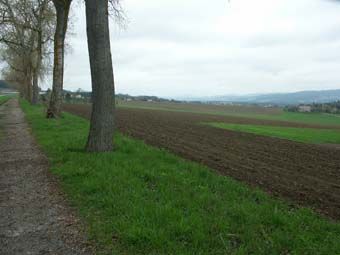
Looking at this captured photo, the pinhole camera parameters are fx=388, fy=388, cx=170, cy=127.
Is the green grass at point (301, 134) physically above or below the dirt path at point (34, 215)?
below

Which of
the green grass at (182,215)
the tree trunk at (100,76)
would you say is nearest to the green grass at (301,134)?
the tree trunk at (100,76)

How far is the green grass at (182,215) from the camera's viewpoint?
510 centimetres

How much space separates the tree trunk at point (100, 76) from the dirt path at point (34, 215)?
1.76 meters

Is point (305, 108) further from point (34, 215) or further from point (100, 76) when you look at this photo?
point (34, 215)

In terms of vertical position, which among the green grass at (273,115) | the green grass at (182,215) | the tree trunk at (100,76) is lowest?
the green grass at (273,115)

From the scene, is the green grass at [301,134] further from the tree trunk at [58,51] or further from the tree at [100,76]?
the tree at [100,76]

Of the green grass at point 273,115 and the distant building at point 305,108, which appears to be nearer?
the green grass at point 273,115

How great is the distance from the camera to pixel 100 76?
37.1ft

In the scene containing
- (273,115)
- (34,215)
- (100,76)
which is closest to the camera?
(34,215)

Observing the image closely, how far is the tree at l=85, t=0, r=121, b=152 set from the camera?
1102cm

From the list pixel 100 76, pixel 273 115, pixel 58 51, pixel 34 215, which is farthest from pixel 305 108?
pixel 34 215

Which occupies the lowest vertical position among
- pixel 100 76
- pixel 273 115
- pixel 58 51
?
pixel 273 115

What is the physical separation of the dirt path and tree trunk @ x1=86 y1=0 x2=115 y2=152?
1762 millimetres

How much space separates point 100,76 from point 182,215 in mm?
6400
